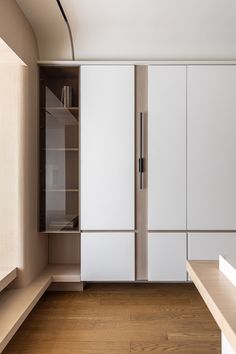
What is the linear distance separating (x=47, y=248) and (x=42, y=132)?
3.90 feet

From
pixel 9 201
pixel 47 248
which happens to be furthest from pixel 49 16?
pixel 47 248

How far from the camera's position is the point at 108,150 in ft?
8.40

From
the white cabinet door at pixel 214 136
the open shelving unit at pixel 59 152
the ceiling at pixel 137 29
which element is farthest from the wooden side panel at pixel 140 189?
the open shelving unit at pixel 59 152

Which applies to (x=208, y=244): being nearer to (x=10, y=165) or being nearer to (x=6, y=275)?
(x=6, y=275)

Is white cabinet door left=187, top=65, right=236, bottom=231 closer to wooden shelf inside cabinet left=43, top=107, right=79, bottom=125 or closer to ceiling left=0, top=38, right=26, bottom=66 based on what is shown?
wooden shelf inside cabinet left=43, top=107, right=79, bottom=125

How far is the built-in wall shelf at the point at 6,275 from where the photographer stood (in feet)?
6.53

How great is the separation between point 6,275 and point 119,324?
906 millimetres

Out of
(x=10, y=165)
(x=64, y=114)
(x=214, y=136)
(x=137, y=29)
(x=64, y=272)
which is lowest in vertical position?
(x=64, y=272)

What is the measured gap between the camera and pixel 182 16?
7.92ft

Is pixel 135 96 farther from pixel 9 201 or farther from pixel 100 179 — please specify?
pixel 9 201

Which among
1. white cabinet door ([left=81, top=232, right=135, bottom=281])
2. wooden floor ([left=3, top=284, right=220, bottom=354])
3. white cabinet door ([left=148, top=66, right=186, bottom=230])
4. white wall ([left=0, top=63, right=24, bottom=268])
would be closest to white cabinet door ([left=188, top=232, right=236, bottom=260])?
white cabinet door ([left=148, top=66, right=186, bottom=230])

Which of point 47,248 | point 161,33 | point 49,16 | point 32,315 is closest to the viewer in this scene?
point 32,315

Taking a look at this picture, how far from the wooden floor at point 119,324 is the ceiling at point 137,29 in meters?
2.21

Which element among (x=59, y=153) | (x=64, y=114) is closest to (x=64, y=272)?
(x=59, y=153)
